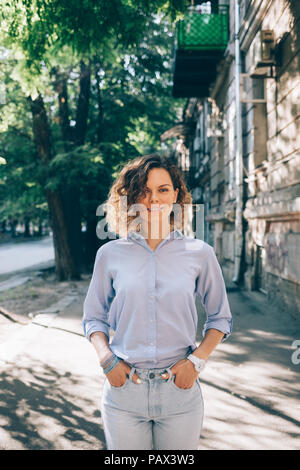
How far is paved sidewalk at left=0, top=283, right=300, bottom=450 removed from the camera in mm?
3045

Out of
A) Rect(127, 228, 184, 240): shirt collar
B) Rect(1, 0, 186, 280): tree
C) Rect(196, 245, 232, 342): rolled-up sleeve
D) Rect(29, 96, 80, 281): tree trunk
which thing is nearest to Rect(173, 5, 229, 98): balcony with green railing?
Rect(1, 0, 186, 280): tree

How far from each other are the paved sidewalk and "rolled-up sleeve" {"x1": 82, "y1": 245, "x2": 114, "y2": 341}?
1.50 m

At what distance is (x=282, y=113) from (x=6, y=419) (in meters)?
6.33

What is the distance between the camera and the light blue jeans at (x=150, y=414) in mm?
1704

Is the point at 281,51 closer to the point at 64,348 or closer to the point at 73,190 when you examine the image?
the point at 64,348

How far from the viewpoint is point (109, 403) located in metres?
1.76

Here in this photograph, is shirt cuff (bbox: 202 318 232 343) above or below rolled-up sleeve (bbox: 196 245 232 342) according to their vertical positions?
below

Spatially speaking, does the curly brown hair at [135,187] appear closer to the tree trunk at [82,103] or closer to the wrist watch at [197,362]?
the wrist watch at [197,362]

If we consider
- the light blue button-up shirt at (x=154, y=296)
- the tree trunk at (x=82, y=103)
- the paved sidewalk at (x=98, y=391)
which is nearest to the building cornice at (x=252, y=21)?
the tree trunk at (x=82, y=103)

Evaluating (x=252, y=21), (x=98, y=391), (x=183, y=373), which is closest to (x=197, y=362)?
(x=183, y=373)

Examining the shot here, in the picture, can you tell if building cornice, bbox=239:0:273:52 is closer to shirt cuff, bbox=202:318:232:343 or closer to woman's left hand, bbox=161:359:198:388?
shirt cuff, bbox=202:318:232:343

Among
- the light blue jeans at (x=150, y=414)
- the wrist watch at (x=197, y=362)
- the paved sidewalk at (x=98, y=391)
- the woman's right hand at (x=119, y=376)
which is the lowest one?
the paved sidewalk at (x=98, y=391)

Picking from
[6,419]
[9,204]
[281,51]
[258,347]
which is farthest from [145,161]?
[9,204]

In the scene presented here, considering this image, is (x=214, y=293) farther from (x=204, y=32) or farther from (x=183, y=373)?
(x=204, y=32)
